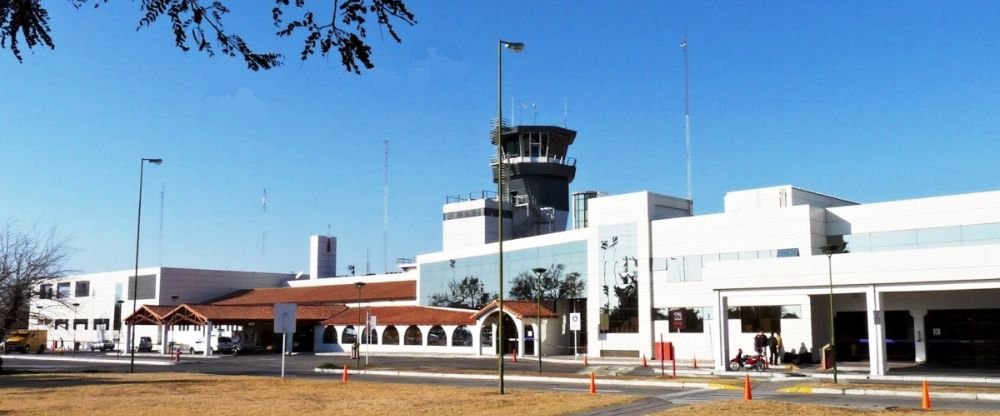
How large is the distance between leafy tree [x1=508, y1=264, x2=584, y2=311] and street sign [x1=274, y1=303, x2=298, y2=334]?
75.6 feet

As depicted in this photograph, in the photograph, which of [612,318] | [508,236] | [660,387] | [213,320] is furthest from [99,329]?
[660,387]

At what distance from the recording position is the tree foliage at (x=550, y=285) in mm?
58375

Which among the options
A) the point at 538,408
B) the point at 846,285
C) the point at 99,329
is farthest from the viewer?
the point at 99,329

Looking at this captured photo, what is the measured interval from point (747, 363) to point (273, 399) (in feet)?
71.7

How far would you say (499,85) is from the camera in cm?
2584

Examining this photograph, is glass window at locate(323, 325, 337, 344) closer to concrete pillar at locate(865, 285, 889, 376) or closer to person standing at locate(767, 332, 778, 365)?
person standing at locate(767, 332, 778, 365)

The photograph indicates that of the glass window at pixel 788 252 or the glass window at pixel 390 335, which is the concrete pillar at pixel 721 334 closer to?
the glass window at pixel 788 252

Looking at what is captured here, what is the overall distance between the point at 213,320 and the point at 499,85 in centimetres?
4869

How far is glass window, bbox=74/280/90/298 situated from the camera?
100500 millimetres

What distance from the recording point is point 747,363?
37.8 m

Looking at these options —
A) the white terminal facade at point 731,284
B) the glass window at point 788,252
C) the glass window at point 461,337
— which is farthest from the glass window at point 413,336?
the glass window at point 788,252

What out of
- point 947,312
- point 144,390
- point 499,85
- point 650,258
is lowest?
point 144,390

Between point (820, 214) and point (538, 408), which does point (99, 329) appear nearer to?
point (820, 214)

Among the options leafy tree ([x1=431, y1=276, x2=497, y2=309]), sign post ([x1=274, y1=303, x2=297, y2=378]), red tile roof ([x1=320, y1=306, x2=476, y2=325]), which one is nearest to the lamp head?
sign post ([x1=274, y1=303, x2=297, y2=378])
